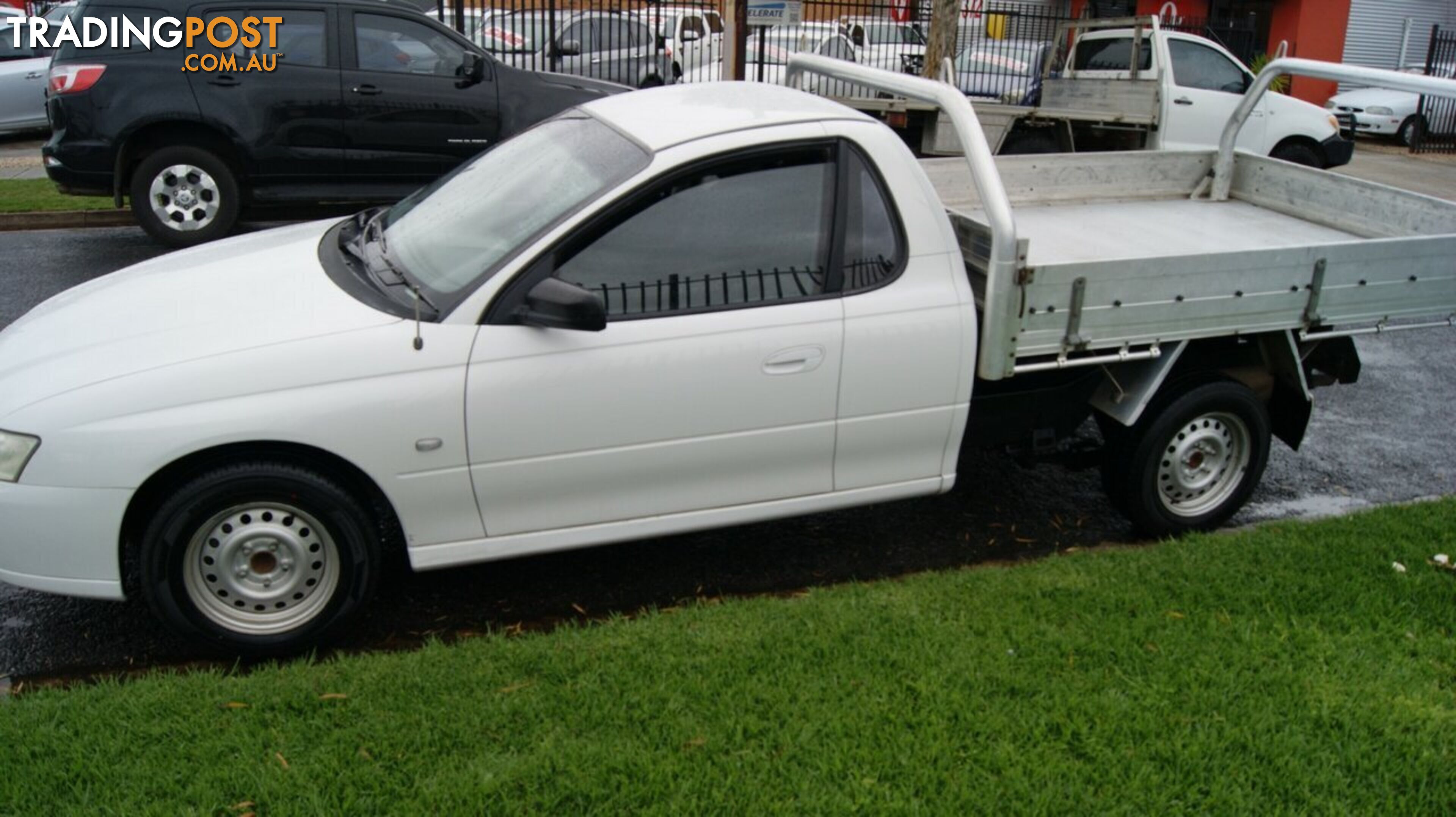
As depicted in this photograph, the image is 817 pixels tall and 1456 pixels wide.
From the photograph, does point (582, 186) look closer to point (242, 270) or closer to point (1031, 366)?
point (242, 270)

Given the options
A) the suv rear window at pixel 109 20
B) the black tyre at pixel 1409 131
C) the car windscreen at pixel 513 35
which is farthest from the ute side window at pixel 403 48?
the black tyre at pixel 1409 131

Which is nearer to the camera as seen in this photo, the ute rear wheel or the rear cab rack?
the rear cab rack

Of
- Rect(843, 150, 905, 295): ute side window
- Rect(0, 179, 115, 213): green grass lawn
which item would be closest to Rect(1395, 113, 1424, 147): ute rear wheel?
Rect(0, 179, 115, 213): green grass lawn

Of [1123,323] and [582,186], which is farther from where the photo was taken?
[1123,323]

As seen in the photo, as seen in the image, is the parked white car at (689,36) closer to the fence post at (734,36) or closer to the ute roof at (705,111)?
the fence post at (734,36)

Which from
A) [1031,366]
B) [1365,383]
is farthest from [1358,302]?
[1365,383]

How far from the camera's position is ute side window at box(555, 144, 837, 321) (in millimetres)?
4273

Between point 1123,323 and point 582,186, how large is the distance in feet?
7.06

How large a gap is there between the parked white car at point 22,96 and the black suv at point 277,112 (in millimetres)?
8566

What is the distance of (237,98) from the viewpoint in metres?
10.0

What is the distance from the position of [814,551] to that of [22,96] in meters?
16.6

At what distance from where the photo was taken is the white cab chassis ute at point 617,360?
396cm

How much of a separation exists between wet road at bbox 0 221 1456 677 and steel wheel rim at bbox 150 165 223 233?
19.9ft

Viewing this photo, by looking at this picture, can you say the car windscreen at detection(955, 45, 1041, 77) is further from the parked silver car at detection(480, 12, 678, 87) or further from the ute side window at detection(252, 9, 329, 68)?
the ute side window at detection(252, 9, 329, 68)
